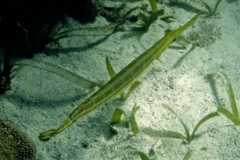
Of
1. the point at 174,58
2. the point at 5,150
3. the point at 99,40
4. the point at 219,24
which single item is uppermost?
the point at 219,24

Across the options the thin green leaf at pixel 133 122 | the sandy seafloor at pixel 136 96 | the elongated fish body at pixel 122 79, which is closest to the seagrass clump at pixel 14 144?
the sandy seafloor at pixel 136 96

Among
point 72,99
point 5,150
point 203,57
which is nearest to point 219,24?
point 203,57

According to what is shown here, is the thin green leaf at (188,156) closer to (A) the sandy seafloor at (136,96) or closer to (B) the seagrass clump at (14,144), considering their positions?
(A) the sandy seafloor at (136,96)

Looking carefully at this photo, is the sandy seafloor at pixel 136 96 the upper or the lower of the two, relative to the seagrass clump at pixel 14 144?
upper

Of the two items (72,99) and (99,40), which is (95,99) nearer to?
(72,99)

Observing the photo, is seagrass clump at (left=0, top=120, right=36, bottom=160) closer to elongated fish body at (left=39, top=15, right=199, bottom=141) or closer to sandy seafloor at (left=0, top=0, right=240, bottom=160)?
sandy seafloor at (left=0, top=0, right=240, bottom=160)

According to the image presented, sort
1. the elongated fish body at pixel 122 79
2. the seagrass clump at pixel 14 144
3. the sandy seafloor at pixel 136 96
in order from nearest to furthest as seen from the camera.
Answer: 1. the elongated fish body at pixel 122 79
2. the seagrass clump at pixel 14 144
3. the sandy seafloor at pixel 136 96
